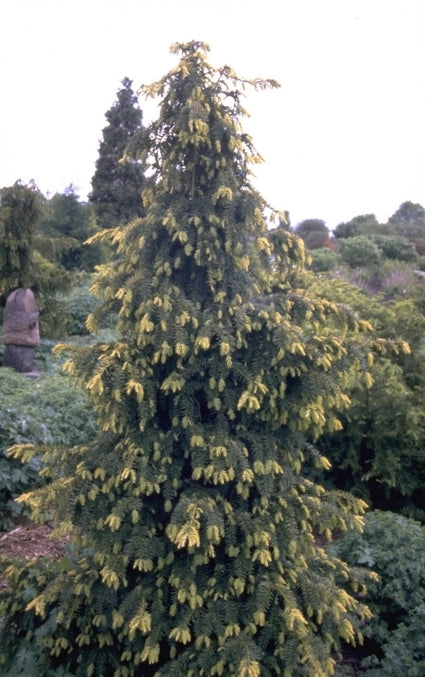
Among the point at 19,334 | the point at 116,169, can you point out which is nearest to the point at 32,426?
the point at 19,334

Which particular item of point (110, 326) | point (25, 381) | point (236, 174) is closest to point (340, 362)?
point (236, 174)

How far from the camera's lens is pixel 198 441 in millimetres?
2832

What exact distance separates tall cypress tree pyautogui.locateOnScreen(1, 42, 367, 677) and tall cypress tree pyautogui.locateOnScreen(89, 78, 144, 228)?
23699 millimetres

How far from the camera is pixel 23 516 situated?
5.27 meters

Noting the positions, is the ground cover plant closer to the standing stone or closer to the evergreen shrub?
the evergreen shrub

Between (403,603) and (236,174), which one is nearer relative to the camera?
(236,174)

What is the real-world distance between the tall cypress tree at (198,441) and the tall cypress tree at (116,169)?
2370 centimetres

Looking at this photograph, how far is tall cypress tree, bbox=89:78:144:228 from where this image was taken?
1036 inches

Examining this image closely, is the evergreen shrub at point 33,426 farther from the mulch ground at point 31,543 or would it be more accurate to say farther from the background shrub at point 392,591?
the background shrub at point 392,591

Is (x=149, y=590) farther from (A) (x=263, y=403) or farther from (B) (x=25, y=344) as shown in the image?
(B) (x=25, y=344)

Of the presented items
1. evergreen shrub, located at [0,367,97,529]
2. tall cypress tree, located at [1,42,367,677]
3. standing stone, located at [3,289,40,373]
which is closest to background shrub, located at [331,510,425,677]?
tall cypress tree, located at [1,42,367,677]

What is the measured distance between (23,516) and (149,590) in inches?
108

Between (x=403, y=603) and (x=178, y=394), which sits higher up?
(x=178, y=394)

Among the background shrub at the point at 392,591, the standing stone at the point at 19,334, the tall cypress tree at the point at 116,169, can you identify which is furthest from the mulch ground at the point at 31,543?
the tall cypress tree at the point at 116,169
